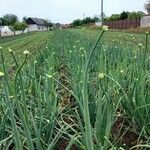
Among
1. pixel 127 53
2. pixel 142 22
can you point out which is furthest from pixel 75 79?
pixel 142 22

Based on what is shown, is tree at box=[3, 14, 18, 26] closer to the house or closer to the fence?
the house

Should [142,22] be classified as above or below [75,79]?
below

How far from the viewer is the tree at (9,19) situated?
84.3 m

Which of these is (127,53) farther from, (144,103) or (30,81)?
(144,103)

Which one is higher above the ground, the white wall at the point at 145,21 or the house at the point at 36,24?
the white wall at the point at 145,21

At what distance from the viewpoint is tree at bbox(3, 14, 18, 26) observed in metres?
84.3

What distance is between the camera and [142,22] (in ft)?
146

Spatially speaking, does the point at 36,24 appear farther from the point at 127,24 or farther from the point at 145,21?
the point at 145,21

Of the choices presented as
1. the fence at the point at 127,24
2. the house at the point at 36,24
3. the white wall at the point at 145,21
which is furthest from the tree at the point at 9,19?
the white wall at the point at 145,21

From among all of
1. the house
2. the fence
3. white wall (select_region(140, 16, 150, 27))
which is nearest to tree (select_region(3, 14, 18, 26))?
the house

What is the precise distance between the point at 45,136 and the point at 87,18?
8995cm

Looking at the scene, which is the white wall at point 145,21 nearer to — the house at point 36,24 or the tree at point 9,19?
the tree at point 9,19

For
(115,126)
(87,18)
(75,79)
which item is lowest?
(87,18)

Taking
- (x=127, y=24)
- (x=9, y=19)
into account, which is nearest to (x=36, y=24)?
(x=9, y=19)
